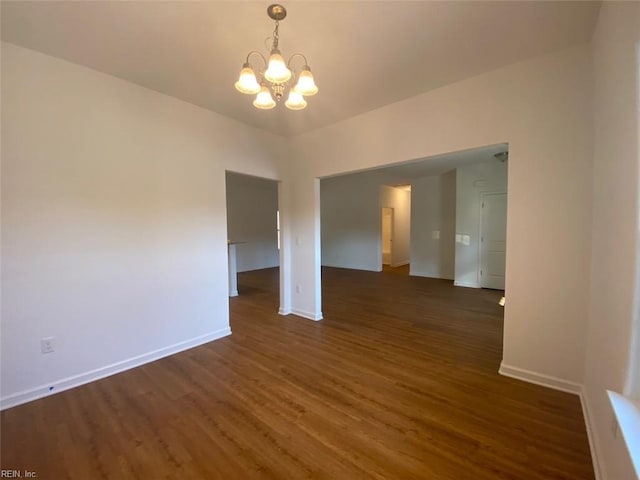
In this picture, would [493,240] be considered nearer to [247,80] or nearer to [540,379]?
[540,379]

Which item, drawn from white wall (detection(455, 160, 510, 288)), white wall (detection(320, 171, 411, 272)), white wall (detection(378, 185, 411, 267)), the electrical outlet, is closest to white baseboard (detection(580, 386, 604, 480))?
the electrical outlet

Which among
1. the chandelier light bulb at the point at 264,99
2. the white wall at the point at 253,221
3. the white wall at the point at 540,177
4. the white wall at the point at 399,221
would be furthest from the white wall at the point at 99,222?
the white wall at the point at 399,221

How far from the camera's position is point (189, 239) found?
318 cm

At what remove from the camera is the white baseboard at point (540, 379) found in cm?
222

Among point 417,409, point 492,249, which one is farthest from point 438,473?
point 492,249

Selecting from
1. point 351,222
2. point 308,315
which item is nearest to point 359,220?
point 351,222

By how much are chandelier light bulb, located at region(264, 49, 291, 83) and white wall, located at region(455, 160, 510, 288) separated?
6.01 m

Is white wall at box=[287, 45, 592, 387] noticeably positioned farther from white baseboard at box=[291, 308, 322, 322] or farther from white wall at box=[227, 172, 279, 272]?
white wall at box=[227, 172, 279, 272]

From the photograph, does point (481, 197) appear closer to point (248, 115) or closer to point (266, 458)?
point (248, 115)

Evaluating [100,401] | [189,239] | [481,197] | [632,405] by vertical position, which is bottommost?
[100,401]

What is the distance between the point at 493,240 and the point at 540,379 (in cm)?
438

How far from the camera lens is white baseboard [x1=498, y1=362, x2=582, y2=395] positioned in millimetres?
2223

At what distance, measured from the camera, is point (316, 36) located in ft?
6.57

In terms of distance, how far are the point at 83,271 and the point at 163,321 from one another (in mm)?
941
